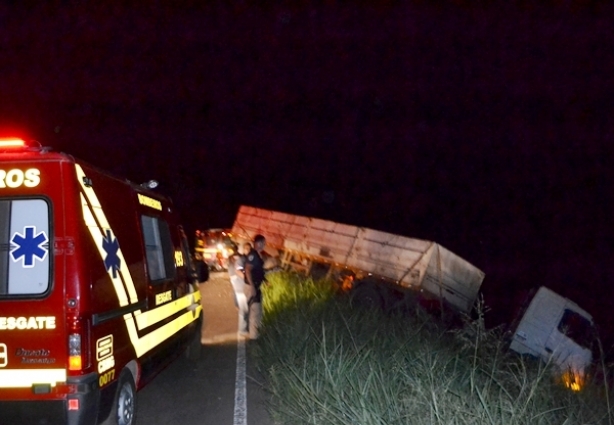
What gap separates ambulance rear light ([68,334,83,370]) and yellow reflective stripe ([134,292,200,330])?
1.20 m

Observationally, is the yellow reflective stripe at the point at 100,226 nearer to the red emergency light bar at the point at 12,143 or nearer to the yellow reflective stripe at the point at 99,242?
the yellow reflective stripe at the point at 99,242

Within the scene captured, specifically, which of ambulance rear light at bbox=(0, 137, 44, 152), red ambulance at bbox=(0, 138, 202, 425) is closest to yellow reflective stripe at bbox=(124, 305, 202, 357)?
red ambulance at bbox=(0, 138, 202, 425)

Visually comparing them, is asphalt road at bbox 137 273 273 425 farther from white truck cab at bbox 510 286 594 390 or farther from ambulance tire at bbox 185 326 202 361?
white truck cab at bbox 510 286 594 390

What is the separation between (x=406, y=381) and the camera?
570 centimetres

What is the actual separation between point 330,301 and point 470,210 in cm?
3562

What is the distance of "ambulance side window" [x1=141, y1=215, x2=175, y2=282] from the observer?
748 cm

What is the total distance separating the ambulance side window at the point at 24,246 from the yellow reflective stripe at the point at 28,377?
574 mm

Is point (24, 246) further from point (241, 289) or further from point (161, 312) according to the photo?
point (241, 289)

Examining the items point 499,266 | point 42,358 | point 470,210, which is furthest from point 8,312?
point 470,210

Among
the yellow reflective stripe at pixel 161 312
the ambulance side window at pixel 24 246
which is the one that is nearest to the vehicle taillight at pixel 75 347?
the ambulance side window at pixel 24 246

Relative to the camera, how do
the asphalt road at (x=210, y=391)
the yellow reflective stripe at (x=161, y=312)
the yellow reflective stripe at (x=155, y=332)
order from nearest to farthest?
the yellow reflective stripe at (x=155, y=332) → the yellow reflective stripe at (x=161, y=312) → the asphalt road at (x=210, y=391)

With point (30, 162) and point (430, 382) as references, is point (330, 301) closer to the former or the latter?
point (430, 382)

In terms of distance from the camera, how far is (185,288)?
8.81 metres

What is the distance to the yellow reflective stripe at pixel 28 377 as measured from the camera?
Answer: 203 inches
